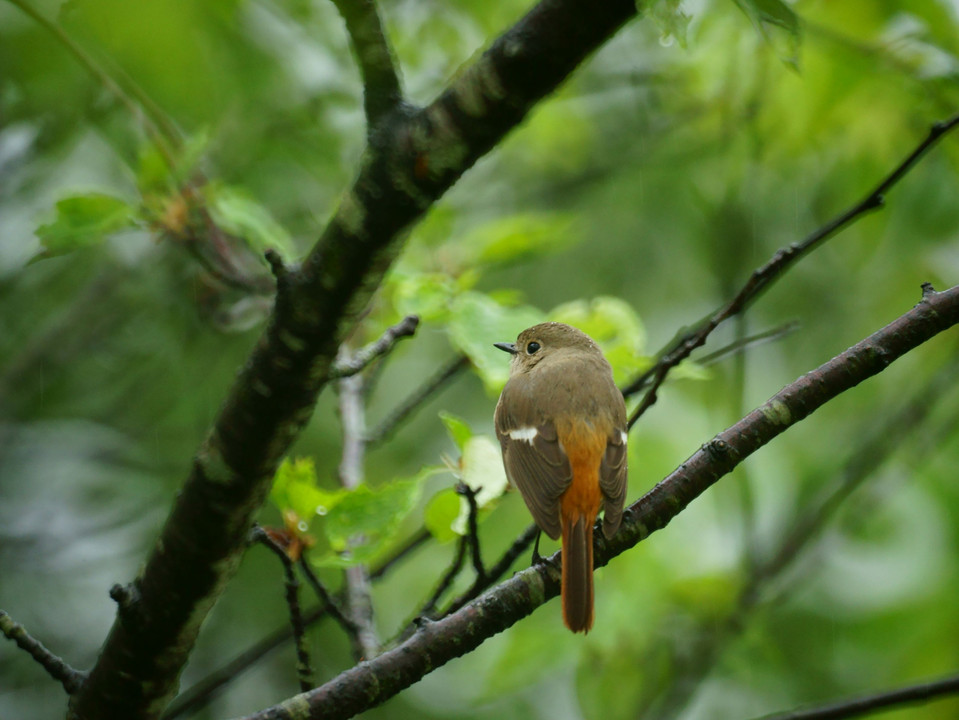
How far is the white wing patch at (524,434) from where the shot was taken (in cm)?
291

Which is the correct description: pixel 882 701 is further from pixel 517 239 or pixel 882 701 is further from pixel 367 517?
pixel 517 239

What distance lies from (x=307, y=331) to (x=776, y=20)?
92cm

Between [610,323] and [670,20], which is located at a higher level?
[670,20]

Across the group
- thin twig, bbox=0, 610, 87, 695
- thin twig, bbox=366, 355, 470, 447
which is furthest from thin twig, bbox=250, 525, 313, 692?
thin twig, bbox=366, 355, 470, 447

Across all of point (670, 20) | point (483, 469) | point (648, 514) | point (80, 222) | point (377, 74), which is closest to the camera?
point (670, 20)

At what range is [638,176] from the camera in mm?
5625

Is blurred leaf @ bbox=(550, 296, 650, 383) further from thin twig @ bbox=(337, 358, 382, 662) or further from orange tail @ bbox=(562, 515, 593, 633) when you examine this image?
thin twig @ bbox=(337, 358, 382, 662)

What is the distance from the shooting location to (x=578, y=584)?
85.3 inches

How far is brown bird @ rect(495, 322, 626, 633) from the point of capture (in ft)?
7.32

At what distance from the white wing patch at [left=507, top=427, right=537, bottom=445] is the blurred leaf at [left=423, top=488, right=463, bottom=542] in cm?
74

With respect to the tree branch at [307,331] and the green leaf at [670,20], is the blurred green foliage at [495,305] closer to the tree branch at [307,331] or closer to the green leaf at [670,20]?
the tree branch at [307,331]

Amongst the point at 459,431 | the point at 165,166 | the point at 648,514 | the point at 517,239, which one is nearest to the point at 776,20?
the point at 648,514

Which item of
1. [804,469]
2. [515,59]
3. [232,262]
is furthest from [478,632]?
[804,469]

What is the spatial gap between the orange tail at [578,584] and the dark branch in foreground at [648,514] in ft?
0.41
